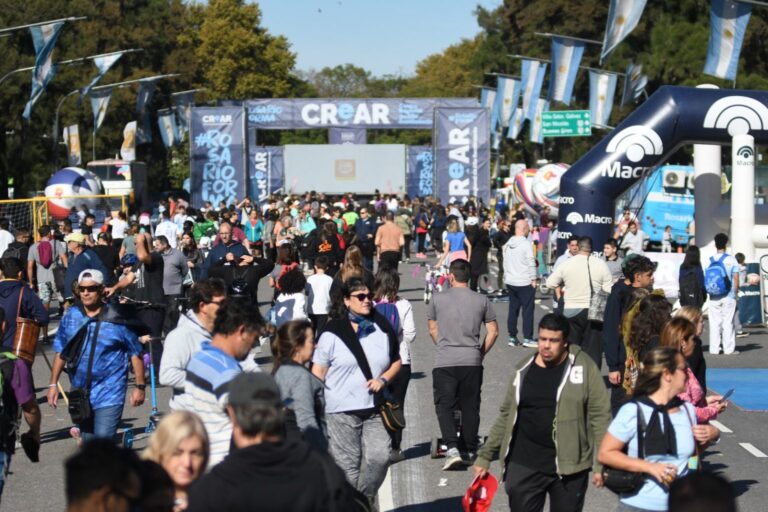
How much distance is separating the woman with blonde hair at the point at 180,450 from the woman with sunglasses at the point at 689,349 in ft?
11.9

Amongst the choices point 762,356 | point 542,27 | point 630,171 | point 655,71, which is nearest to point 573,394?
point 762,356

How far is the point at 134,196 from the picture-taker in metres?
58.9

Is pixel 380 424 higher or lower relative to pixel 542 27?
lower

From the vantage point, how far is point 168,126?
6262 centimetres

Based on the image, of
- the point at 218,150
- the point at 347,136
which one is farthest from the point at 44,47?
the point at 347,136

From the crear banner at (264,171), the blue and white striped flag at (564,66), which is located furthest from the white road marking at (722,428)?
the crear banner at (264,171)

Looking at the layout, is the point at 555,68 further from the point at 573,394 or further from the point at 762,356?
the point at 573,394

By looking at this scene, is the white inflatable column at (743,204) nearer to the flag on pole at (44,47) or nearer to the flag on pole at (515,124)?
the flag on pole at (44,47)

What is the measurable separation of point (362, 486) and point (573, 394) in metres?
1.87

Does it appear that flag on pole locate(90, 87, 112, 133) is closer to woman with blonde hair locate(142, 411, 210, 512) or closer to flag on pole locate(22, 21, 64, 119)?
flag on pole locate(22, 21, 64, 119)

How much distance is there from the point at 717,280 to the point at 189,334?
38.9 ft

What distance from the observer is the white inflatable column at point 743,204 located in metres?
22.7

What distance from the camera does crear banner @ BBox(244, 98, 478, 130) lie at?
55.4 metres

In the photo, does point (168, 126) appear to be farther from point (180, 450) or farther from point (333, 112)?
point (180, 450)
